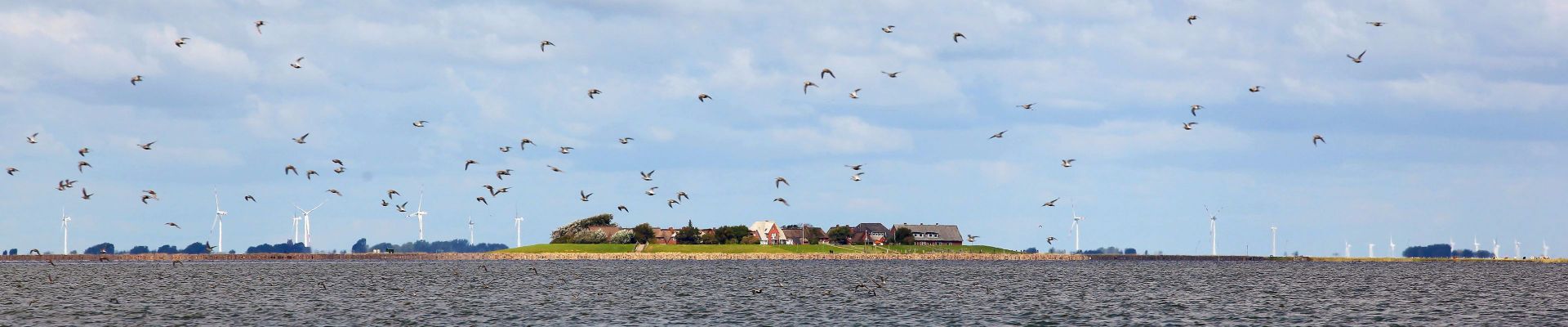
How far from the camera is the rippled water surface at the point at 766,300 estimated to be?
7544 cm

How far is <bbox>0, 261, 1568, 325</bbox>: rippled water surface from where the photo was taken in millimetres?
75438

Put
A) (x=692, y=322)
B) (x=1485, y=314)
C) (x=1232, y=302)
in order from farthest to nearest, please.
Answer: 1. (x=1232, y=302)
2. (x=1485, y=314)
3. (x=692, y=322)

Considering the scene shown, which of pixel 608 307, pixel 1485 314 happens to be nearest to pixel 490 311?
pixel 608 307

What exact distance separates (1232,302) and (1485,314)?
15660 millimetres

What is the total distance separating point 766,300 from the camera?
9244 centimetres

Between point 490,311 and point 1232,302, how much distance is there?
45437 mm

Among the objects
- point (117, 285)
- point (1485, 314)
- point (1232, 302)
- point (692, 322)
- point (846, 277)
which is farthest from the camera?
point (846, 277)

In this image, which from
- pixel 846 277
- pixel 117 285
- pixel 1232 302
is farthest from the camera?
pixel 846 277

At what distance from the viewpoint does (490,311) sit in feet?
266

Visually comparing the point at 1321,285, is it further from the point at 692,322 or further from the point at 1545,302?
the point at 692,322

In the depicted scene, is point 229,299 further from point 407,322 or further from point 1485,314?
point 1485,314

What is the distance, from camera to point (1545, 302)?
93.6m

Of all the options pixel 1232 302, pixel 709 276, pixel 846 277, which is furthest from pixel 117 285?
pixel 1232 302

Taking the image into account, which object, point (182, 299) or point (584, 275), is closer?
point (182, 299)
